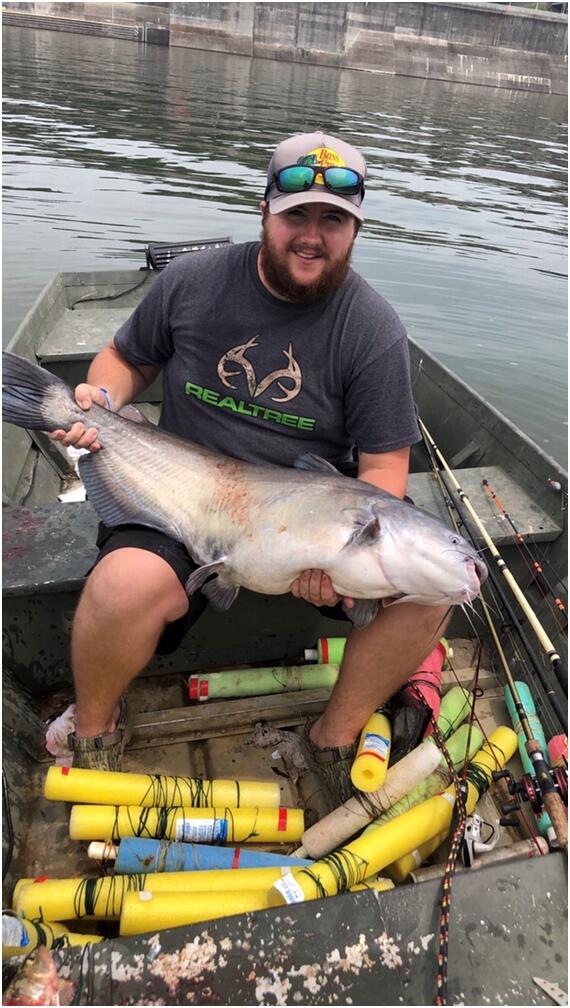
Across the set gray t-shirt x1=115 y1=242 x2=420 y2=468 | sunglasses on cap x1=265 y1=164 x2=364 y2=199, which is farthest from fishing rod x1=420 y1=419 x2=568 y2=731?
sunglasses on cap x1=265 y1=164 x2=364 y2=199

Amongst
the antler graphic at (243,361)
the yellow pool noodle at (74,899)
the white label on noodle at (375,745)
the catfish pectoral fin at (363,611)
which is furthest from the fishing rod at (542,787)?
the antler graphic at (243,361)

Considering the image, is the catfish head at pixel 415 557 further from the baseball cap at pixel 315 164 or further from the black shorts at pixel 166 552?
the baseball cap at pixel 315 164

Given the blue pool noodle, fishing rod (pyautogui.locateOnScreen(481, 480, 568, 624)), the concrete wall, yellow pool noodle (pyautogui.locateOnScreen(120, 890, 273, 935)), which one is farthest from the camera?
the concrete wall

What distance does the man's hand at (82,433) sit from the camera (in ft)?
8.59

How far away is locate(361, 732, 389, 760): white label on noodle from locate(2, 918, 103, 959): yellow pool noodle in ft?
3.89

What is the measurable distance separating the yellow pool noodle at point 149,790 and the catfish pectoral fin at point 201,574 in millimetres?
818

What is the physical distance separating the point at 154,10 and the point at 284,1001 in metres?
71.9

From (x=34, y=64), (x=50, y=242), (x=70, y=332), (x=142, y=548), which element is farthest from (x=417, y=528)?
(x=34, y=64)

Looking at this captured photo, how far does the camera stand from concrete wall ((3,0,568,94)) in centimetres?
5141

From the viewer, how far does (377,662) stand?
2.54m

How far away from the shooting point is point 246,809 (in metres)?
2.45

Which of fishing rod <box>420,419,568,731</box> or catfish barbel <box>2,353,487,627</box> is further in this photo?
fishing rod <box>420,419,568,731</box>

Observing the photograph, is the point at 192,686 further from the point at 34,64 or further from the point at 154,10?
the point at 154,10

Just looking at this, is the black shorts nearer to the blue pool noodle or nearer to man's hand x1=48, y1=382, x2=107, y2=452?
man's hand x1=48, y1=382, x2=107, y2=452
